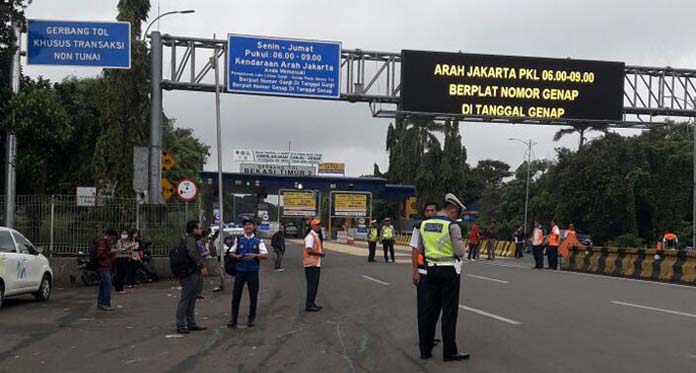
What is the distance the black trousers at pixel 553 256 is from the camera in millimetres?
27312

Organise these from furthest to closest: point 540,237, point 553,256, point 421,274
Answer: point 540,237, point 553,256, point 421,274

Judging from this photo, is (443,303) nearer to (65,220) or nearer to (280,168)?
(65,220)

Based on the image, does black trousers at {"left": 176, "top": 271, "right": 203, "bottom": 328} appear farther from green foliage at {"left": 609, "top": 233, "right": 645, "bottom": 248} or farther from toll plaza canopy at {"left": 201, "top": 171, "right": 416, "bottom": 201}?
toll plaza canopy at {"left": 201, "top": 171, "right": 416, "bottom": 201}

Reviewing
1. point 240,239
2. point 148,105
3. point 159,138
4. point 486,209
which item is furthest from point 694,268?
point 486,209

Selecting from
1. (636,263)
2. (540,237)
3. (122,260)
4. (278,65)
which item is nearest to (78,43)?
(122,260)

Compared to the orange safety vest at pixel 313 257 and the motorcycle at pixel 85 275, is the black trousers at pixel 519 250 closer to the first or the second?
the motorcycle at pixel 85 275

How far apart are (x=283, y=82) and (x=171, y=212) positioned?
222 inches

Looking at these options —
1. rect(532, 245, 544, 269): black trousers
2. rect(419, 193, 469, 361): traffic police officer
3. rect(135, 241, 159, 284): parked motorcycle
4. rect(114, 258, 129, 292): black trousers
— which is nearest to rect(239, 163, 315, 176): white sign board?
rect(532, 245, 544, 269): black trousers

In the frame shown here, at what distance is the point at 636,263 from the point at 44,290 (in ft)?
58.0

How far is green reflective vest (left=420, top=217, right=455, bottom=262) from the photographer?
28.3ft

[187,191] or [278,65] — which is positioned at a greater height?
[278,65]

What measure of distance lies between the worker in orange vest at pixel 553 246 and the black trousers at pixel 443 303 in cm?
1912

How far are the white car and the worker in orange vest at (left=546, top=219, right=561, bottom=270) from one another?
17.5m

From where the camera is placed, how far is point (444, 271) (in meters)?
8.60
